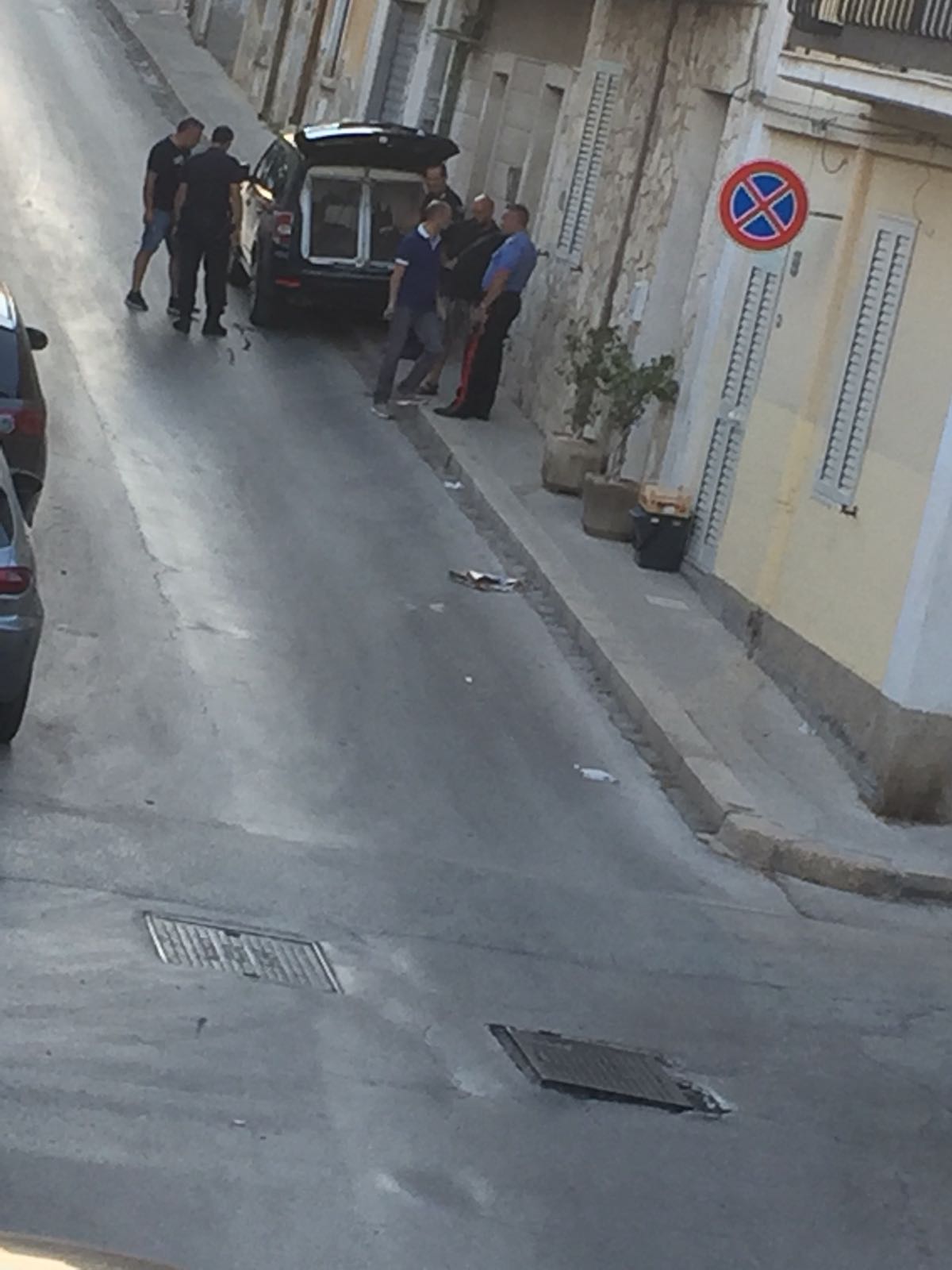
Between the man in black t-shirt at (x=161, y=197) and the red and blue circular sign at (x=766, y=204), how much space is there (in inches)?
345

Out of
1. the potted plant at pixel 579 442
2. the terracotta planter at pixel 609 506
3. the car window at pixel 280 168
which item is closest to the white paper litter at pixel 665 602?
the terracotta planter at pixel 609 506

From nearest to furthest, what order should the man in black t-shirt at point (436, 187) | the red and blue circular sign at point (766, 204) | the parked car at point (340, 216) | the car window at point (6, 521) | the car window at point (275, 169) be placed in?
the car window at point (6, 521) → the red and blue circular sign at point (766, 204) → the man in black t-shirt at point (436, 187) → the parked car at point (340, 216) → the car window at point (275, 169)

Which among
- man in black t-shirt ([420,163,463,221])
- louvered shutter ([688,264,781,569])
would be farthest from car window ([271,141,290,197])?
louvered shutter ([688,264,781,569])

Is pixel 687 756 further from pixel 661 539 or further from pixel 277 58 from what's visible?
pixel 277 58

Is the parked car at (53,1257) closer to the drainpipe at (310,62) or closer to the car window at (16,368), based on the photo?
the car window at (16,368)

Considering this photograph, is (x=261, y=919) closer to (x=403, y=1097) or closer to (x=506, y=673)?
(x=403, y=1097)

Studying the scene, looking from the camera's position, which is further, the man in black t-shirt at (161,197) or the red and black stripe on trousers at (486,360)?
the man in black t-shirt at (161,197)

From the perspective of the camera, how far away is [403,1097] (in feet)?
28.2

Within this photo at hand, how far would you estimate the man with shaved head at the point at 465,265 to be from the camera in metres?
23.0

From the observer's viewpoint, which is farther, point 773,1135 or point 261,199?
point 261,199

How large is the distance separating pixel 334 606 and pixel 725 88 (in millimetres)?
5952

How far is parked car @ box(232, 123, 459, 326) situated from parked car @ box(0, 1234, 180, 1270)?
809 inches

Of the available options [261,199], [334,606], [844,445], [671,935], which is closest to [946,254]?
[844,445]

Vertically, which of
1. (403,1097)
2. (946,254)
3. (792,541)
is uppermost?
(946,254)
